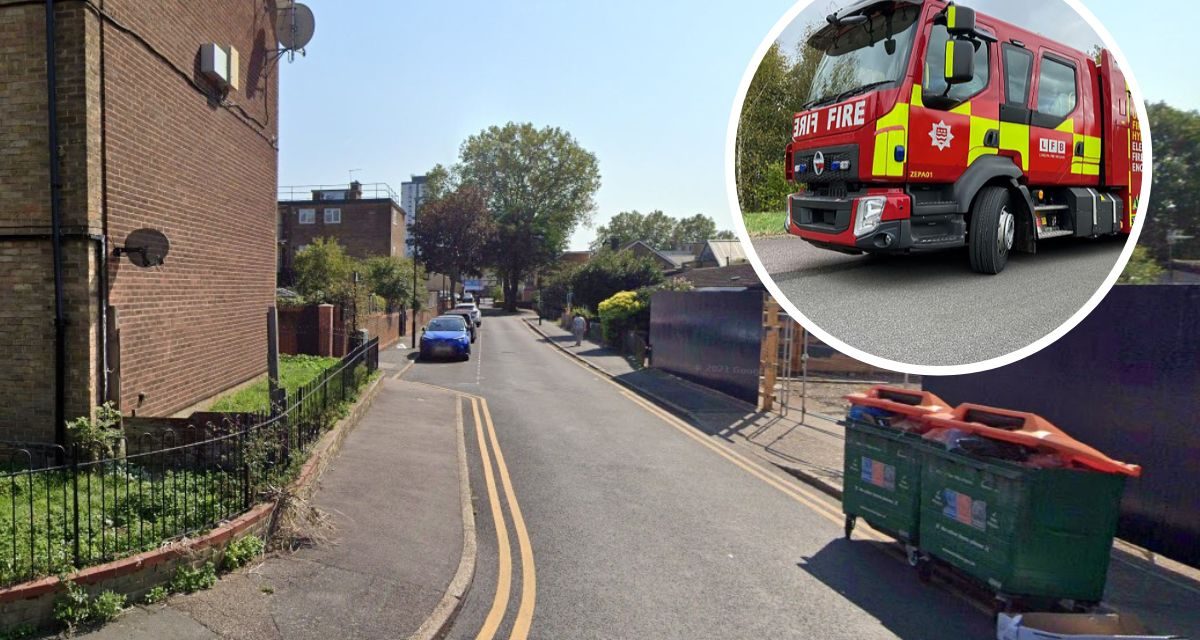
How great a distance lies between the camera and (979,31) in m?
1.43

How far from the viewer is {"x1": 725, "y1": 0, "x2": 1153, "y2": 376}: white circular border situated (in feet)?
5.27

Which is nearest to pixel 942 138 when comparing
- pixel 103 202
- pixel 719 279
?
pixel 103 202

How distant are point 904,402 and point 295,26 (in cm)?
1233

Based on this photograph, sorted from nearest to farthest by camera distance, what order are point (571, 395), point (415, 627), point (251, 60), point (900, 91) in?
point (900, 91)
point (415, 627)
point (251, 60)
point (571, 395)

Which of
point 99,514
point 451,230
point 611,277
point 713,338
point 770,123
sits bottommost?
point 99,514

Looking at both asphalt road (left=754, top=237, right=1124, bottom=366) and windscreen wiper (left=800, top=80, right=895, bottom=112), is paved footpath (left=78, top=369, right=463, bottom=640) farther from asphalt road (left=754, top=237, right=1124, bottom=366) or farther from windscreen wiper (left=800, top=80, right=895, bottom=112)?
windscreen wiper (left=800, top=80, right=895, bottom=112)

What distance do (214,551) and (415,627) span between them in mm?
1715

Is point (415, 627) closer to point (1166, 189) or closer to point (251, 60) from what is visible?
point (1166, 189)

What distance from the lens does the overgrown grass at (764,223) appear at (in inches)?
61.5

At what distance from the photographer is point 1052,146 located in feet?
4.99

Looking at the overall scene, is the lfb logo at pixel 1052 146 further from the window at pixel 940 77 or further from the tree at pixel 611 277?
the tree at pixel 611 277

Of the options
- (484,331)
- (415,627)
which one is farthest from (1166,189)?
(484,331)

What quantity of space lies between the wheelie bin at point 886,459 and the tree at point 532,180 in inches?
2593

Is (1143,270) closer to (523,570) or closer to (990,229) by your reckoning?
(990,229)
